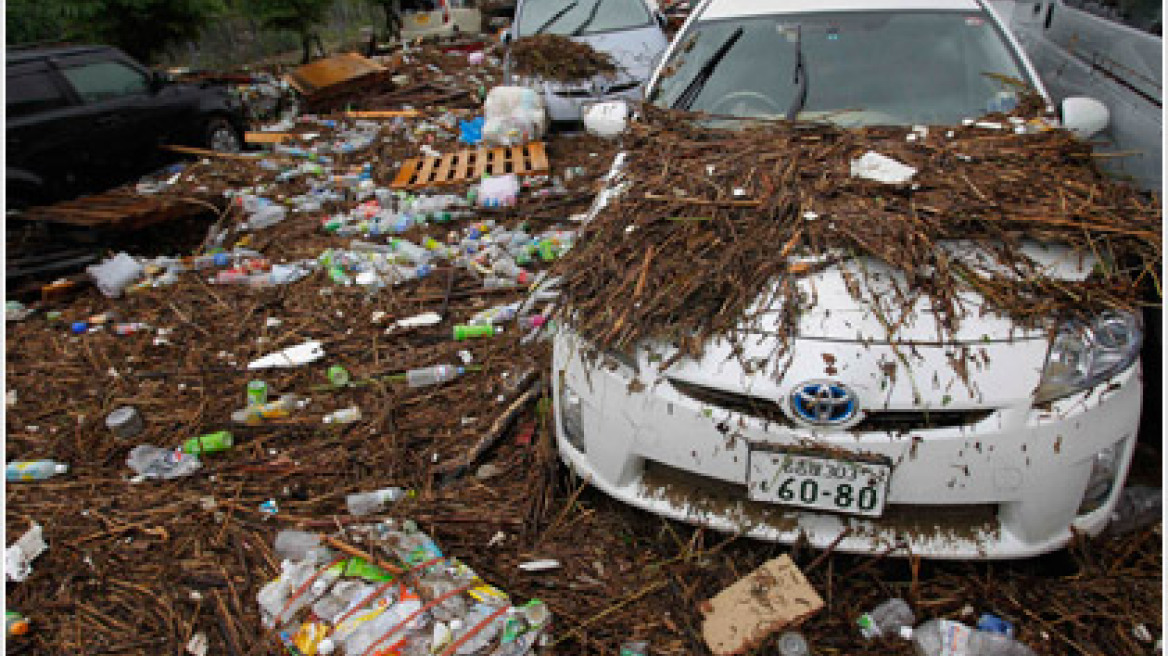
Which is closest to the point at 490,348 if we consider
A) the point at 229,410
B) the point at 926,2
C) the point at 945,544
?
the point at 229,410

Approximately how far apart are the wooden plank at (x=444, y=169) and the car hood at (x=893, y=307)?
5.14 metres

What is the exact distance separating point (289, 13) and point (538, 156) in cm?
856

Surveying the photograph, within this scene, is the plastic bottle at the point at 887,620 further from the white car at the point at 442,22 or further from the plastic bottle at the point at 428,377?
the white car at the point at 442,22

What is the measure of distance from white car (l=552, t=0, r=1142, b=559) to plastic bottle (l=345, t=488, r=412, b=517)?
938 millimetres

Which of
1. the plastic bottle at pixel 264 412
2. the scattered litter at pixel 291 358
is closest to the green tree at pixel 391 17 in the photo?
A: the scattered litter at pixel 291 358

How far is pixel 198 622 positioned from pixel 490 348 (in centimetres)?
199

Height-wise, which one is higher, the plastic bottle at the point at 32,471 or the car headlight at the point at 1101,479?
the car headlight at the point at 1101,479

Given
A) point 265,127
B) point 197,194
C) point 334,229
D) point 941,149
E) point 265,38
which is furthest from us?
point 265,38

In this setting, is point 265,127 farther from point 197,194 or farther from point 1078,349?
point 1078,349

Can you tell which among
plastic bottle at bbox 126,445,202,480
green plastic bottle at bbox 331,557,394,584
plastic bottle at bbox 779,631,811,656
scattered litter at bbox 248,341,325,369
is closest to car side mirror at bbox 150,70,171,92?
scattered litter at bbox 248,341,325,369

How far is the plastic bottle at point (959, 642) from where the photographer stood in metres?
2.15

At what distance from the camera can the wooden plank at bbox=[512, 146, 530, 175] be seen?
6902 mm

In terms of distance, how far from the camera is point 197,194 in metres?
6.79

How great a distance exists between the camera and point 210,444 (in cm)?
346
